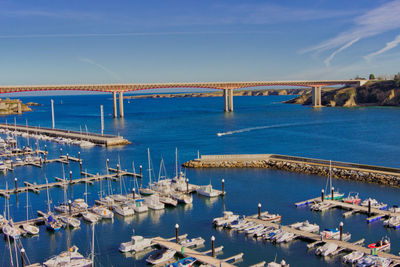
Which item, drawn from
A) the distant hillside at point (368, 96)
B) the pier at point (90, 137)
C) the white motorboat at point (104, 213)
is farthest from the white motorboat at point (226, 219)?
the distant hillside at point (368, 96)

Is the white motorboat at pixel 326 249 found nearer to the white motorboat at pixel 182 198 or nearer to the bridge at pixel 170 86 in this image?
the white motorboat at pixel 182 198

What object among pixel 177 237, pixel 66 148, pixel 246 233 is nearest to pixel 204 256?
pixel 177 237

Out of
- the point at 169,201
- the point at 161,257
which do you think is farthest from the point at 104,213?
the point at 161,257

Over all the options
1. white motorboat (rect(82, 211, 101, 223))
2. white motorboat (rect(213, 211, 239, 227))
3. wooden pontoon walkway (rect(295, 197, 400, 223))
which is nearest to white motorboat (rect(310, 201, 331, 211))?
wooden pontoon walkway (rect(295, 197, 400, 223))

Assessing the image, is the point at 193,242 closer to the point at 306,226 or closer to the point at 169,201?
the point at 306,226

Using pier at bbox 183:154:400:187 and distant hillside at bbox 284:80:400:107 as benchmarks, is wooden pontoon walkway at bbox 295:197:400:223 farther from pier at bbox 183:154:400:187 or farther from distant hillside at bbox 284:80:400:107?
distant hillside at bbox 284:80:400:107
